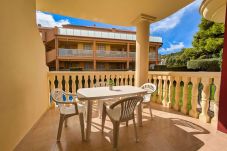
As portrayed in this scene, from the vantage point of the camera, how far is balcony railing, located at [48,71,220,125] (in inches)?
103

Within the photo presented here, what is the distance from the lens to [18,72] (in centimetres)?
197

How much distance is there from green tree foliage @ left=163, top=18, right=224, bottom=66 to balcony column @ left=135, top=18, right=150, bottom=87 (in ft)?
26.7

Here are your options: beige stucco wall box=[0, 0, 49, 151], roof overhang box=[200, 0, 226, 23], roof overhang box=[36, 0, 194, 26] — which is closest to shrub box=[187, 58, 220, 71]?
roof overhang box=[200, 0, 226, 23]

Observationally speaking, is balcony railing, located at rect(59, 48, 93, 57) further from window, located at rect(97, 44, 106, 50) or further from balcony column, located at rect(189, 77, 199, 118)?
balcony column, located at rect(189, 77, 199, 118)

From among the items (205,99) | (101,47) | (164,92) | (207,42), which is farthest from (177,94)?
→ (101,47)

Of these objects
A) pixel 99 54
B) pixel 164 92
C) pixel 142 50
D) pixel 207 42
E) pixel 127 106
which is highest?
pixel 207 42

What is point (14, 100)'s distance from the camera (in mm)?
1821

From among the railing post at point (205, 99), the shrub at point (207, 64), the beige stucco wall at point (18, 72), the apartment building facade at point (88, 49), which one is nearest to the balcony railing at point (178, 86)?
the railing post at point (205, 99)

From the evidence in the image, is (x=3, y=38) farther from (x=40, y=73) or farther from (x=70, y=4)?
(x=70, y=4)

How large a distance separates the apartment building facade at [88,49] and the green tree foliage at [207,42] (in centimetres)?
397

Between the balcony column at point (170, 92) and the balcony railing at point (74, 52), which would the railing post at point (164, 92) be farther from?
the balcony railing at point (74, 52)

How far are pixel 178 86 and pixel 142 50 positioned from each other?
53.3 inches

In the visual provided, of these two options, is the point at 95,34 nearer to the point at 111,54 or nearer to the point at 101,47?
the point at 101,47

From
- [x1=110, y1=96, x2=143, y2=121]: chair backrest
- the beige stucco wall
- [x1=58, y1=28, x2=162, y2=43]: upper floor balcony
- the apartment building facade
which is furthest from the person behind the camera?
the apartment building facade
